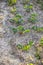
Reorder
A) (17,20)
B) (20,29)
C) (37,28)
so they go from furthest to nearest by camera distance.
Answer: (17,20) → (37,28) → (20,29)

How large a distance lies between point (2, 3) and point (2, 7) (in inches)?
10.1

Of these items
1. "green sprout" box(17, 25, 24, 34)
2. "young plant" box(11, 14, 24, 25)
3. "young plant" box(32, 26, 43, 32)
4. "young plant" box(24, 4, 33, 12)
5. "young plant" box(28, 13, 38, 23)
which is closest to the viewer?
"green sprout" box(17, 25, 24, 34)

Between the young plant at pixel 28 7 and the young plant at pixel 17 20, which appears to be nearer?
the young plant at pixel 17 20

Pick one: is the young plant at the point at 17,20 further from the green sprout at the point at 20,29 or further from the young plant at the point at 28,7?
the young plant at the point at 28,7

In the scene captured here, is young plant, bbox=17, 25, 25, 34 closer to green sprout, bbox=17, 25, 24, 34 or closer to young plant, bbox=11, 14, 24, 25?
green sprout, bbox=17, 25, 24, 34

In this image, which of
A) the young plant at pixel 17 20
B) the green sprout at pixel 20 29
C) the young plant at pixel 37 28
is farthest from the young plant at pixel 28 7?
the green sprout at pixel 20 29

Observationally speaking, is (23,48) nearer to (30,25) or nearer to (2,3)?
(30,25)

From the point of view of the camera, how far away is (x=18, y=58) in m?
4.23

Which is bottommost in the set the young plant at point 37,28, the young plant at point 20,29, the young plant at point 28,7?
the young plant at point 37,28

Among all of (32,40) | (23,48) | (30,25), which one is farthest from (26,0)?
(23,48)

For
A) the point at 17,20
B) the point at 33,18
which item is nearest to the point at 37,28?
the point at 33,18

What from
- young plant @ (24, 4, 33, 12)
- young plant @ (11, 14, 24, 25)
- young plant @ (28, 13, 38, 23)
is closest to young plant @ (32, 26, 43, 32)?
young plant @ (28, 13, 38, 23)

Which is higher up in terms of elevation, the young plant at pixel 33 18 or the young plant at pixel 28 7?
the young plant at pixel 28 7

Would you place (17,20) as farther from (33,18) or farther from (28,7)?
(28,7)
